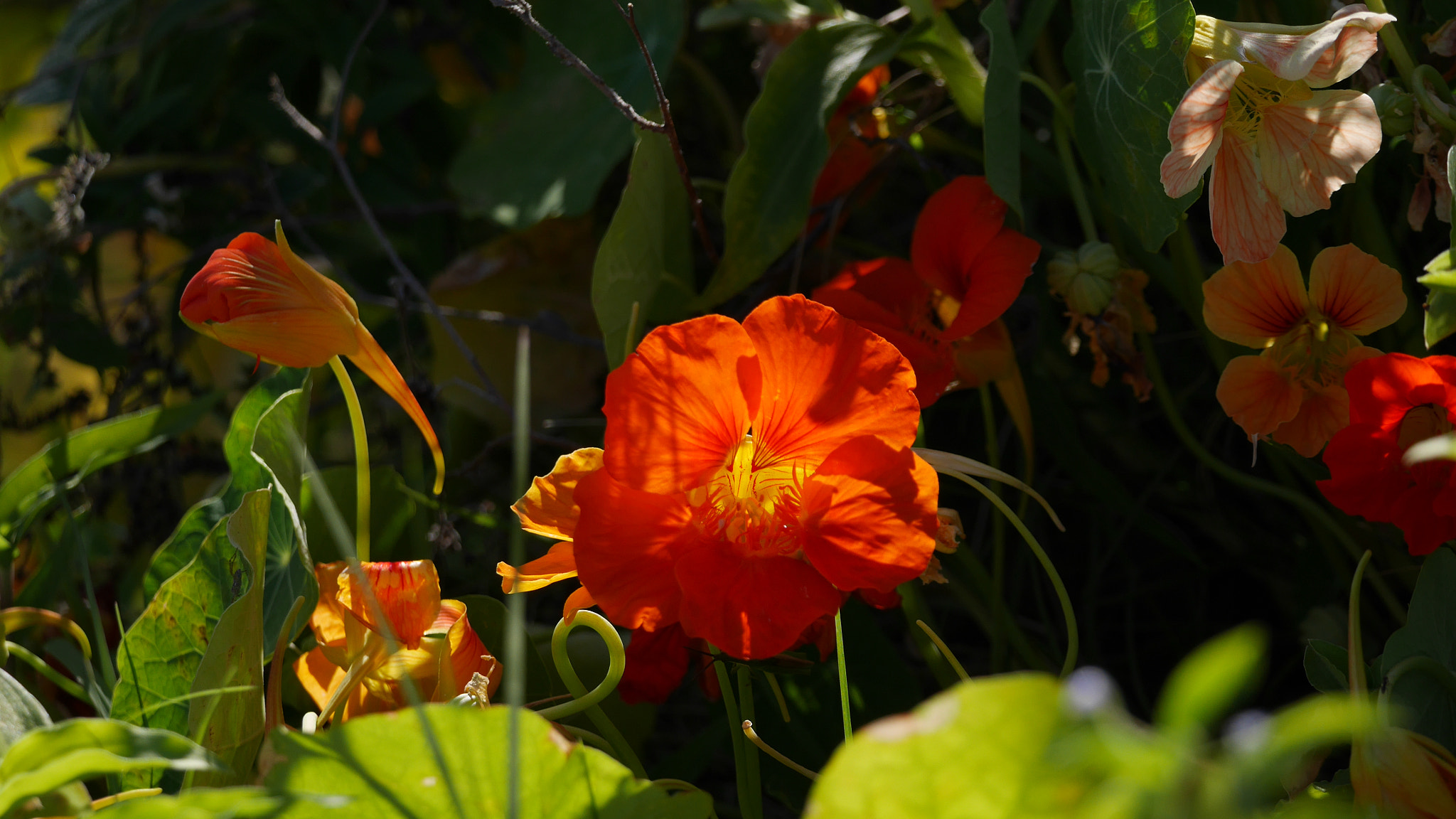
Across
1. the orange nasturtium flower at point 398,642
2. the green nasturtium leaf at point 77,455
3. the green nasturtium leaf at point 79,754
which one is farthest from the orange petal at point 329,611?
the green nasturtium leaf at point 77,455

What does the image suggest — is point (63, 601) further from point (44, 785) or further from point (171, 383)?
point (44, 785)

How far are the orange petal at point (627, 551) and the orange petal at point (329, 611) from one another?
112mm

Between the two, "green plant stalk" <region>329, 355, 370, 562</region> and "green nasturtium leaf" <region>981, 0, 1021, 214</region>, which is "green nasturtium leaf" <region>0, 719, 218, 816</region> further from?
"green nasturtium leaf" <region>981, 0, 1021, 214</region>

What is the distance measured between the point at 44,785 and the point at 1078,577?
0.56 metres

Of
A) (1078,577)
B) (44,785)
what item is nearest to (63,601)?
(44,785)

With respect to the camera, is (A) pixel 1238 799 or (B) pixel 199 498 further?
(B) pixel 199 498

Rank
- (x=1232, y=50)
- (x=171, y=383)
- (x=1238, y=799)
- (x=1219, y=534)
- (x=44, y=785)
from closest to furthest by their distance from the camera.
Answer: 1. (x=1238, y=799)
2. (x=44, y=785)
3. (x=1232, y=50)
4. (x=1219, y=534)
5. (x=171, y=383)

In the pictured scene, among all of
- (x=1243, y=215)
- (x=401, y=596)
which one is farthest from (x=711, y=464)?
(x=1243, y=215)

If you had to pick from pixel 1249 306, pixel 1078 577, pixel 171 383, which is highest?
pixel 1249 306

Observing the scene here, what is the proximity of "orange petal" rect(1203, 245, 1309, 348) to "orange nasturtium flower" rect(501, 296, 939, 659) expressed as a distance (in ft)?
0.51

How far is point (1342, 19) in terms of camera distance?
348 millimetres

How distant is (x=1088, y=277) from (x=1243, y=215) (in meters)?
0.07

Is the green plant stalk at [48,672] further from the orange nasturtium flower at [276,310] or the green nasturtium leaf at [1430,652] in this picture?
the green nasturtium leaf at [1430,652]

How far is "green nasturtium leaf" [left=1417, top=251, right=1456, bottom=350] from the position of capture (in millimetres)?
308
